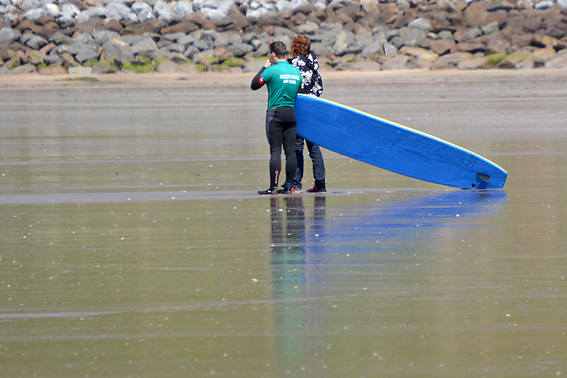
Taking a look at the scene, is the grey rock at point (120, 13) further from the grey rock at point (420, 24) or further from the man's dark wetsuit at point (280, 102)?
the man's dark wetsuit at point (280, 102)

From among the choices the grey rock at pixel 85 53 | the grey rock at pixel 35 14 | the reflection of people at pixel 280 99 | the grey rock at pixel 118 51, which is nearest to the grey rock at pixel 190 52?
the grey rock at pixel 118 51

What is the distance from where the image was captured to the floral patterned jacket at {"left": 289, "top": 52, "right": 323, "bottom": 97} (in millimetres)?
12344

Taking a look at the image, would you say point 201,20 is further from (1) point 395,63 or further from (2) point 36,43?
(1) point 395,63

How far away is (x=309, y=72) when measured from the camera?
1250 centimetres

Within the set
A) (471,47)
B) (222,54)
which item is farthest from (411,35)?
(222,54)

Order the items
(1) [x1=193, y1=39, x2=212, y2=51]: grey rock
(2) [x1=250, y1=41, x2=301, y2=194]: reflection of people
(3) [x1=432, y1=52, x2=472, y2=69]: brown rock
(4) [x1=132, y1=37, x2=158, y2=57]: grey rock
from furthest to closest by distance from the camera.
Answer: (1) [x1=193, y1=39, x2=212, y2=51]: grey rock < (4) [x1=132, y1=37, x2=158, y2=57]: grey rock < (3) [x1=432, y1=52, x2=472, y2=69]: brown rock < (2) [x1=250, y1=41, x2=301, y2=194]: reflection of people

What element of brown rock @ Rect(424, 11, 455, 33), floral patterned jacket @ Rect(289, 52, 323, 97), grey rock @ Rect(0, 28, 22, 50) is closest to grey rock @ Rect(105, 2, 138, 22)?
grey rock @ Rect(0, 28, 22, 50)

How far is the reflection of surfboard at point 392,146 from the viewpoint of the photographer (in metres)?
12.1

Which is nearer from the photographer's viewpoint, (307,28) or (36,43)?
(36,43)

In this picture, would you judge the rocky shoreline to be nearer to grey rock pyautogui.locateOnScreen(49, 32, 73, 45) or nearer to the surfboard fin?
grey rock pyautogui.locateOnScreen(49, 32, 73, 45)

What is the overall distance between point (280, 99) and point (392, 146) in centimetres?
153

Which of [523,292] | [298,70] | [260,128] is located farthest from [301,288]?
[260,128]

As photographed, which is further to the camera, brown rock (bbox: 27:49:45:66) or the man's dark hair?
brown rock (bbox: 27:49:45:66)

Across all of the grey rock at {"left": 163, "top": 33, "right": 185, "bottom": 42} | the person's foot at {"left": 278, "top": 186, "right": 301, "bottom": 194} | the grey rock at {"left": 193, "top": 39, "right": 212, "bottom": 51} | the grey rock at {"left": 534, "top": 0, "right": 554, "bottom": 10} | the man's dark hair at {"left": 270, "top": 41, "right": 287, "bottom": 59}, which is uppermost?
the grey rock at {"left": 534, "top": 0, "right": 554, "bottom": 10}
